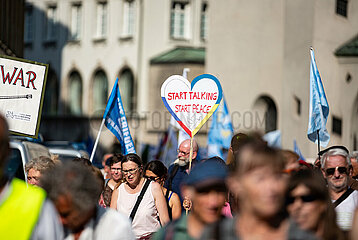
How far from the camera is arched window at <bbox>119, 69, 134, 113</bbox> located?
43.7 m

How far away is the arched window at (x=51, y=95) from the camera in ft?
158

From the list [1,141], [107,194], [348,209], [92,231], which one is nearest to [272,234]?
[92,231]

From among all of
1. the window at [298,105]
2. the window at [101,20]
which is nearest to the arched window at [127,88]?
the window at [101,20]

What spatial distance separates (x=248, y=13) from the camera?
2836 centimetres

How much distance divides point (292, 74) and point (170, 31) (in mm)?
18289

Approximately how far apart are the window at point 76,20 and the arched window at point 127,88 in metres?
4.76

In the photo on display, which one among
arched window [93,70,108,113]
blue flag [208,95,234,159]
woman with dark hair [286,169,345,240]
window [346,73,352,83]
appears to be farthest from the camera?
arched window [93,70,108,113]

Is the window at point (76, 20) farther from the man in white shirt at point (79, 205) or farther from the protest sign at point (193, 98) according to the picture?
the man in white shirt at point (79, 205)

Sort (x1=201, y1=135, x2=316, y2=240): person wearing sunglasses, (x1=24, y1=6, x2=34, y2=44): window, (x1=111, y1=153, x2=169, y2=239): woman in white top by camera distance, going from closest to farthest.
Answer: (x1=201, y1=135, x2=316, y2=240): person wearing sunglasses
(x1=111, y1=153, x2=169, y2=239): woman in white top
(x1=24, y1=6, x2=34, y2=44): window

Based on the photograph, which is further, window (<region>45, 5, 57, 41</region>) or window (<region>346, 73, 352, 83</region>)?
window (<region>45, 5, 57, 41</region>)

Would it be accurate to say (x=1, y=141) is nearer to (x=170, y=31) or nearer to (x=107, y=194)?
(x=107, y=194)

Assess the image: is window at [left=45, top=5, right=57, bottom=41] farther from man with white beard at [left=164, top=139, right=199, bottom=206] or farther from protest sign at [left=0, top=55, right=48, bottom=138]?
man with white beard at [left=164, top=139, right=199, bottom=206]

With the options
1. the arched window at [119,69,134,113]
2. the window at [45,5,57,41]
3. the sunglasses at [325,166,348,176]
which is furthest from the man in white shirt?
the window at [45,5,57,41]

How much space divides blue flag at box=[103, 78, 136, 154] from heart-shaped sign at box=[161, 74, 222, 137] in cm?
205
